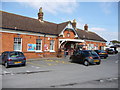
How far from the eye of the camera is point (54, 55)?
20.5m

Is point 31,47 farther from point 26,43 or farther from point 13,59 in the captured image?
point 13,59

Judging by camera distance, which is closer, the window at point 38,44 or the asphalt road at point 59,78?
the asphalt road at point 59,78

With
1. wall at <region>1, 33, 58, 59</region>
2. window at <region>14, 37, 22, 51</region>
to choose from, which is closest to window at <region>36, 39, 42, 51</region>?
wall at <region>1, 33, 58, 59</region>

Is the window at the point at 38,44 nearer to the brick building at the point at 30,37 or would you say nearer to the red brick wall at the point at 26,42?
the brick building at the point at 30,37

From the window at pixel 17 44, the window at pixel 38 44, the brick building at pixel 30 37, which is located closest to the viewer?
the brick building at pixel 30 37

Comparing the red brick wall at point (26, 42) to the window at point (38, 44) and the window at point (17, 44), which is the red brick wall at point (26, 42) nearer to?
the window at point (17, 44)

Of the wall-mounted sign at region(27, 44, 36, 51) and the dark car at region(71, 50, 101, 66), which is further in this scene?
the wall-mounted sign at region(27, 44, 36, 51)

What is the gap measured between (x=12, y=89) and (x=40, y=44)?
14.3 metres

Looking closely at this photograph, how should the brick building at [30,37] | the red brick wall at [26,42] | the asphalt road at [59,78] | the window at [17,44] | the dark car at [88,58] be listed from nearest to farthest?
the asphalt road at [59,78], the dark car at [88,58], the red brick wall at [26,42], the brick building at [30,37], the window at [17,44]

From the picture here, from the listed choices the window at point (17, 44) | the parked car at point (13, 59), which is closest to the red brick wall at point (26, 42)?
the window at point (17, 44)

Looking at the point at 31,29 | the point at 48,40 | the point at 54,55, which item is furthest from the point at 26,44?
the point at 54,55

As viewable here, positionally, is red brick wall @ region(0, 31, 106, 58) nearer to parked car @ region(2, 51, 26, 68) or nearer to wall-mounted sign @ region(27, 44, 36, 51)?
wall-mounted sign @ region(27, 44, 36, 51)

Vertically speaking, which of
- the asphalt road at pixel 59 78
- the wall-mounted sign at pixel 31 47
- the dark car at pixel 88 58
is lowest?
the asphalt road at pixel 59 78

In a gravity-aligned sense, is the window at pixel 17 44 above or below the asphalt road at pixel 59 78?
above
